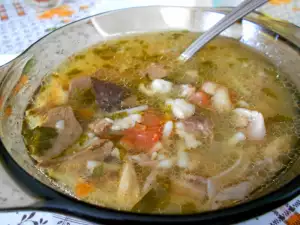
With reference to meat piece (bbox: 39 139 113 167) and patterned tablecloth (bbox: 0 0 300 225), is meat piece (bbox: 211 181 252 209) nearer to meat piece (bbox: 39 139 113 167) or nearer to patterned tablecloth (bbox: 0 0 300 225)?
meat piece (bbox: 39 139 113 167)

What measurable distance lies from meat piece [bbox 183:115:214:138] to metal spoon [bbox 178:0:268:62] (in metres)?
0.35

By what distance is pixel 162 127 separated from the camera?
102cm

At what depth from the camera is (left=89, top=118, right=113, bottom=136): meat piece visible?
3.31 ft

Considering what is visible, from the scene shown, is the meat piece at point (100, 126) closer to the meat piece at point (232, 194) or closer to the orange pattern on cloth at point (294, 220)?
the meat piece at point (232, 194)

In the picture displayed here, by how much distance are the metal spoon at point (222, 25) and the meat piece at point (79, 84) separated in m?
0.35

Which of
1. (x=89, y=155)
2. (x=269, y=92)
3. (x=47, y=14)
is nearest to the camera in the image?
(x=89, y=155)

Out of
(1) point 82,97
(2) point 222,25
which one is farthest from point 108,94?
(2) point 222,25

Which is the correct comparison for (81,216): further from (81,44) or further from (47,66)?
(81,44)

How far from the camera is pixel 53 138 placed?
3.19 ft

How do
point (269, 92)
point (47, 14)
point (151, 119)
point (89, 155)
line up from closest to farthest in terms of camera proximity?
point (89, 155) < point (151, 119) < point (269, 92) < point (47, 14)

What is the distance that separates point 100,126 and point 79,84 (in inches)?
8.6

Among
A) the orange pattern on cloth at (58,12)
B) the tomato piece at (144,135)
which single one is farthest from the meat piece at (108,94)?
the orange pattern on cloth at (58,12)

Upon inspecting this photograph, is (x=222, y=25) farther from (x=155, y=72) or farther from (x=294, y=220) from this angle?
(x=294, y=220)

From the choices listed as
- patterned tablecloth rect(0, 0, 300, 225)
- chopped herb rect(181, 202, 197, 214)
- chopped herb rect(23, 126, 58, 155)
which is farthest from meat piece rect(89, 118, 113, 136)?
patterned tablecloth rect(0, 0, 300, 225)
